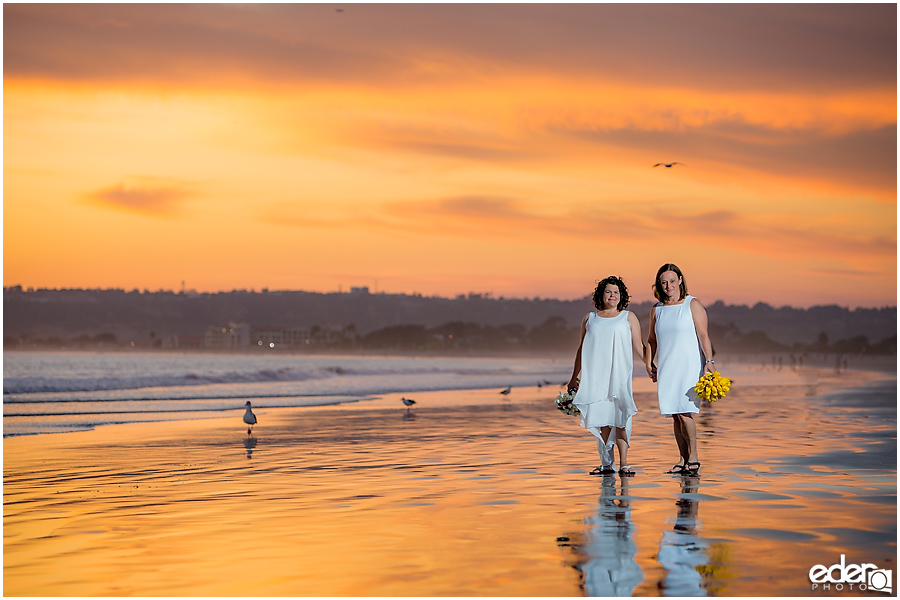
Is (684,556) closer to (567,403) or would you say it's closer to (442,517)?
(442,517)

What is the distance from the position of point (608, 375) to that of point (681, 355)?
0.83m

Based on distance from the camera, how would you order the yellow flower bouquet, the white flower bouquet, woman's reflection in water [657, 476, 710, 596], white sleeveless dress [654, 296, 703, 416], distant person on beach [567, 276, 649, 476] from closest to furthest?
1. woman's reflection in water [657, 476, 710, 596]
2. the yellow flower bouquet
3. white sleeveless dress [654, 296, 703, 416]
4. distant person on beach [567, 276, 649, 476]
5. the white flower bouquet

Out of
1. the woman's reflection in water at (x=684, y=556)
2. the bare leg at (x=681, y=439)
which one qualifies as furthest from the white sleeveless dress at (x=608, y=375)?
the woman's reflection in water at (x=684, y=556)

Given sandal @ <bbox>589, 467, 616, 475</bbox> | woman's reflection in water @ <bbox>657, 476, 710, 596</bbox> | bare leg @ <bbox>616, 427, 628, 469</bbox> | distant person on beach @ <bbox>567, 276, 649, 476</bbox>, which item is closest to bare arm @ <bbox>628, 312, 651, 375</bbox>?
distant person on beach @ <bbox>567, 276, 649, 476</bbox>

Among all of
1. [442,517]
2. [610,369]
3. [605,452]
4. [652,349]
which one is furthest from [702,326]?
[442,517]

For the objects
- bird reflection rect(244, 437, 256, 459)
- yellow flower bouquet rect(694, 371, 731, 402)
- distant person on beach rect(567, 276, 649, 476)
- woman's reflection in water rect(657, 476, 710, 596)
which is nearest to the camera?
woman's reflection in water rect(657, 476, 710, 596)

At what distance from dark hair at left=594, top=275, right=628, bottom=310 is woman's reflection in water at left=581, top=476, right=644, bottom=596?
8.33 feet

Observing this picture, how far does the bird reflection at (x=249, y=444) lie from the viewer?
13785 millimetres

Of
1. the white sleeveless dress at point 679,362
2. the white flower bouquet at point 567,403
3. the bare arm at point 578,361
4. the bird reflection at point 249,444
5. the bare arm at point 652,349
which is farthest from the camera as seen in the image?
the bird reflection at point 249,444

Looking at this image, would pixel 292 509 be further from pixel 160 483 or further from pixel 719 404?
pixel 719 404

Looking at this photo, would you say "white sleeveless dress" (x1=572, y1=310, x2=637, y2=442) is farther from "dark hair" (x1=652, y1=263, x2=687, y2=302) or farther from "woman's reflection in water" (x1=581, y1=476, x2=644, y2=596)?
"woman's reflection in water" (x1=581, y1=476, x2=644, y2=596)

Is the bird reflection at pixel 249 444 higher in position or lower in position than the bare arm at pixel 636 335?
lower

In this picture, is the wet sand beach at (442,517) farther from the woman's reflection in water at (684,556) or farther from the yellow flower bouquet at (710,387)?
the yellow flower bouquet at (710,387)

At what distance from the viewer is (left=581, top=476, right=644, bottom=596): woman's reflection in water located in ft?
18.2
